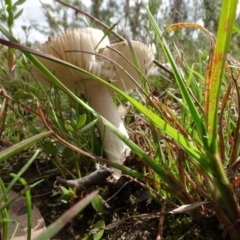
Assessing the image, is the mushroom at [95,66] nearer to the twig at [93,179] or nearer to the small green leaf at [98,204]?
the twig at [93,179]

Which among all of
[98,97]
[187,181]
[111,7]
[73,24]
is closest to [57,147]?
[187,181]

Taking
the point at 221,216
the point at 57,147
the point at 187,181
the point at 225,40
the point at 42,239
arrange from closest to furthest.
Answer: the point at 42,239
the point at 225,40
the point at 221,216
the point at 187,181
the point at 57,147

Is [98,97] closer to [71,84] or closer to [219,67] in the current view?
[71,84]

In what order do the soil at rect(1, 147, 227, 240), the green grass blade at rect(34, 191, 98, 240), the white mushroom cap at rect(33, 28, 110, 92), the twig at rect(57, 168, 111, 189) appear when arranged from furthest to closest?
the white mushroom cap at rect(33, 28, 110, 92), the twig at rect(57, 168, 111, 189), the soil at rect(1, 147, 227, 240), the green grass blade at rect(34, 191, 98, 240)

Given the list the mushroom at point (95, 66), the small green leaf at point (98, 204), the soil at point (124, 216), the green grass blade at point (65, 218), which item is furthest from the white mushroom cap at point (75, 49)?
the green grass blade at point (65, 218)

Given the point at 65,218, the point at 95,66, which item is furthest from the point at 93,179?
the point at 65,218

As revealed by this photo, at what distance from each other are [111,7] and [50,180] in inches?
225

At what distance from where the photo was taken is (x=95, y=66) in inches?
49.9

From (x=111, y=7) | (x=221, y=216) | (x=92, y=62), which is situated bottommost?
(x=221, y=216)

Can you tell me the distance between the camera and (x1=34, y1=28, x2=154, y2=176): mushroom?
1218mm

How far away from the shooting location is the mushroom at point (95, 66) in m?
1.22

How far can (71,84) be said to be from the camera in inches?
55.7

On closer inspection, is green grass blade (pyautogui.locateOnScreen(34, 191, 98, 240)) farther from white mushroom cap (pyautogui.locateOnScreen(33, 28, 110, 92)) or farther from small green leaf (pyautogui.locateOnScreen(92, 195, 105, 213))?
white mushroom cap (pyautogui.locateOnScreen(33, 28, 110, 92))

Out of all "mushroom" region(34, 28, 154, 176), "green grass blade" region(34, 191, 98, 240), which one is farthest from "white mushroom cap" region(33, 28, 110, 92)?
"green grass blade" region(34, 191, 98, 240)
